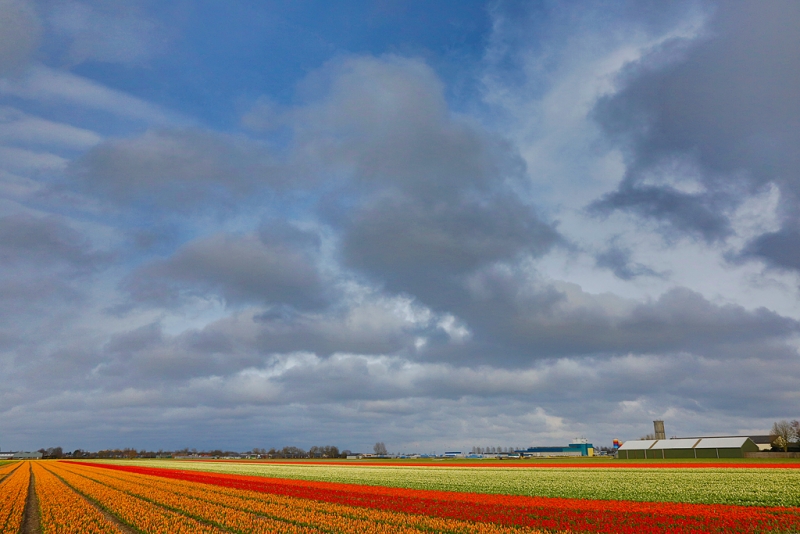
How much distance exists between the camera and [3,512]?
3531 cm

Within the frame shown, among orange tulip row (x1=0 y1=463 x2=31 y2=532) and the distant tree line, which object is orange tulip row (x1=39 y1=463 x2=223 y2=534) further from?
the distant tree line

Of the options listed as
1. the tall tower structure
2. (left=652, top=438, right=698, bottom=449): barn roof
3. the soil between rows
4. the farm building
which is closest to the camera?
the soil between rows

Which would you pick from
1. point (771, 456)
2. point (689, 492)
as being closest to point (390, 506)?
point (689, 492)

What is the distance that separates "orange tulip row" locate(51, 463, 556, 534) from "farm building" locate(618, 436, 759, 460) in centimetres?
11752

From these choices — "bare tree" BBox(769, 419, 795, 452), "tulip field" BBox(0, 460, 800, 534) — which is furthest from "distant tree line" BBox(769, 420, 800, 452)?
"tulip field" BBox(0, 460, 800, 534)

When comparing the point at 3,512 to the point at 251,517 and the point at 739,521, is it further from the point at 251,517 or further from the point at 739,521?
the point at 739,521

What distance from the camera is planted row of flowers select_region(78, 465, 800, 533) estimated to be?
77.8ft

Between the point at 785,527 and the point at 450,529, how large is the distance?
15.4 metres

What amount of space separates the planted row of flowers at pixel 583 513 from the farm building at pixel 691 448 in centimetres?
10660

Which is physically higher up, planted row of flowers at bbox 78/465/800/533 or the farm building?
planted row of flowers at bbox 78/465/800/533

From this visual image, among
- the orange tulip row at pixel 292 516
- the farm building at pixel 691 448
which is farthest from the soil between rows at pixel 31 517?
the farm building at pixel 691 448

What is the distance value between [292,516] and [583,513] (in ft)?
54.3

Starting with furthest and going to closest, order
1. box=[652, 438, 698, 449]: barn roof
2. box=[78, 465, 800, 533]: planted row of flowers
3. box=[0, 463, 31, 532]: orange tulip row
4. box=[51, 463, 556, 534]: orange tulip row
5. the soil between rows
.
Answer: box=[652, 438, 698, 449]: barn roof, box=[0, 463, 31, 532]: orange tulip row, the soil between rows, box=[51, 463, 556, 534]: orange tulip row, box=[78, 465, 800, 533]: planted row of flowers

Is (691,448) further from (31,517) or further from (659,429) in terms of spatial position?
(31,517)
